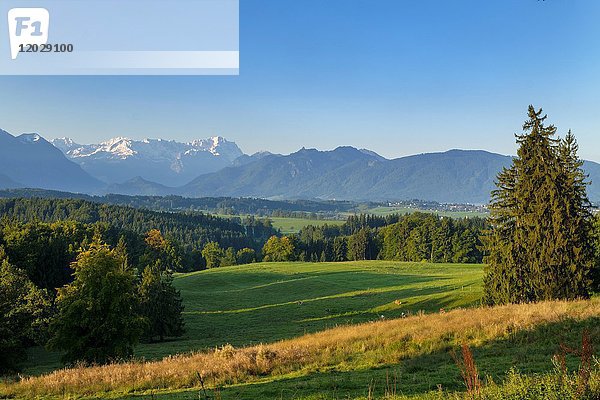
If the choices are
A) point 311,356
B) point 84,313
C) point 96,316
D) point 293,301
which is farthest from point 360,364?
point 293,301

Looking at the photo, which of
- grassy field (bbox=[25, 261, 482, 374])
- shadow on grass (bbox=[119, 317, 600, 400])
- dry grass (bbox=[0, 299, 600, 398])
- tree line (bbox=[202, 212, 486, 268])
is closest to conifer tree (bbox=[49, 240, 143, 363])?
grassy field (bbox=[25, 261, 482, 374])

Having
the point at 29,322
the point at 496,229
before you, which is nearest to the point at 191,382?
the point at 29,322

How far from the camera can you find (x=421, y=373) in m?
12.2

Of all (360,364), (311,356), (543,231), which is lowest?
(311,356)

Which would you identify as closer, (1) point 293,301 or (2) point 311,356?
(2) point 311,356

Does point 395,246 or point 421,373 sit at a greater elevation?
point 421,373

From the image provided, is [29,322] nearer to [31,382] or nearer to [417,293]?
[31,382]

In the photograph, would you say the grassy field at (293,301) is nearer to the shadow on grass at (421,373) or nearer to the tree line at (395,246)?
the shadow on grass at (421,373)

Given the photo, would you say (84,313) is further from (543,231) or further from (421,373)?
(543,231)

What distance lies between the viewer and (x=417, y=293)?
164 feet

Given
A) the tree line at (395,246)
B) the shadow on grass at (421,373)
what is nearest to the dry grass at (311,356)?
the shadow on grass at (421,373)

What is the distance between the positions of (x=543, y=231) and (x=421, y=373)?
21.0 metres

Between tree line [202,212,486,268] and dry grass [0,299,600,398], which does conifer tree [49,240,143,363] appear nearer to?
dry grass [0,299,600,398]

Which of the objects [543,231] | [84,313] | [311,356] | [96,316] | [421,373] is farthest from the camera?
[543,231]
